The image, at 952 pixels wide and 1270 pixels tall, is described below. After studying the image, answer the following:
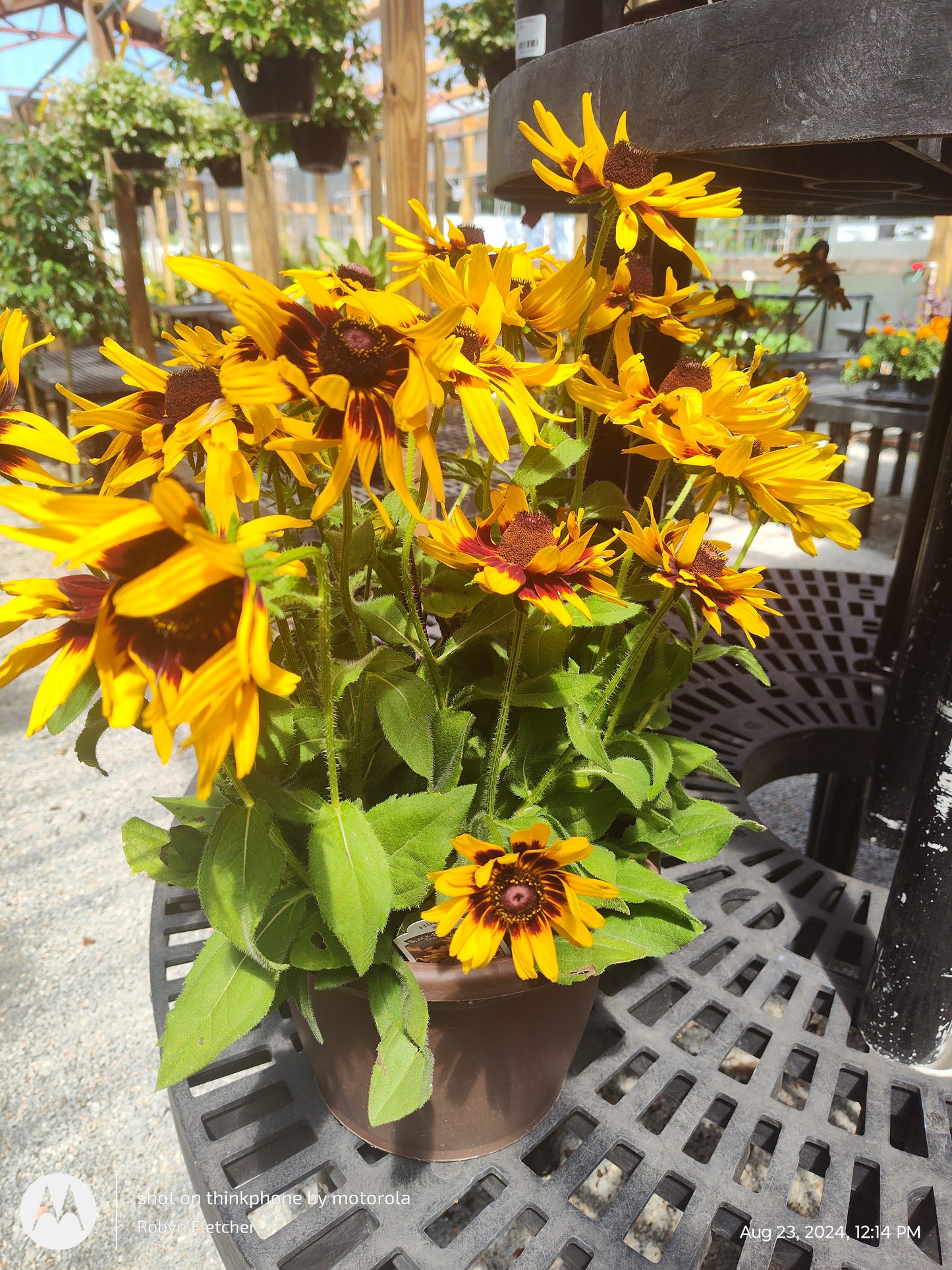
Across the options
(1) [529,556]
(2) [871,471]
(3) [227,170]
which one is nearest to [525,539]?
(1) [529,556]

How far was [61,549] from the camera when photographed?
1.11 ft

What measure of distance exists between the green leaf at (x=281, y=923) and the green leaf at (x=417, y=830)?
68 millimetres

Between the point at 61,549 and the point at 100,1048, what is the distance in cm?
114

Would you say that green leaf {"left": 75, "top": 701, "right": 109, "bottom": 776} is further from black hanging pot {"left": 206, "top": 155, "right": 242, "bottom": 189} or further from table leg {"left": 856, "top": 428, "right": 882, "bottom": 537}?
black hanging pot {"left": 206, "top": 155, "right": 242, "bottom": 189}

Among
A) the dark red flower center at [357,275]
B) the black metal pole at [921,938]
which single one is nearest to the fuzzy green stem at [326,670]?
the dark red flower center at [357,275]

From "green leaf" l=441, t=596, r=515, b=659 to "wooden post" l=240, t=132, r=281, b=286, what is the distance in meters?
2.15

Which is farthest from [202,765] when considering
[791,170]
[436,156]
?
[436,156]

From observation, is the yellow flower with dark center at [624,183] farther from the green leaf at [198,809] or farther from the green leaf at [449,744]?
the green leaf at [198,809]

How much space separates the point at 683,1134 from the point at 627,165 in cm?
68

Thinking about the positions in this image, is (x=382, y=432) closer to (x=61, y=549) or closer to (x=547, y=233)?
(x=61, y=549)

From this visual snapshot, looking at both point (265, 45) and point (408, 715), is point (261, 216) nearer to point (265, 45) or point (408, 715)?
point (265, 45)

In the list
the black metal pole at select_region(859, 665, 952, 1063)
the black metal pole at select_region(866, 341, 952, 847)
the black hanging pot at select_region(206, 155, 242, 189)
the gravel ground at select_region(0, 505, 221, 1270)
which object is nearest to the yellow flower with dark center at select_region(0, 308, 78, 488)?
the black metal pole at select_region(859, 665, 952, 1063)

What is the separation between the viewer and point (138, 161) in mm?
3428

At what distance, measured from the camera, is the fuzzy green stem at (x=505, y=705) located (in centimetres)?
54
